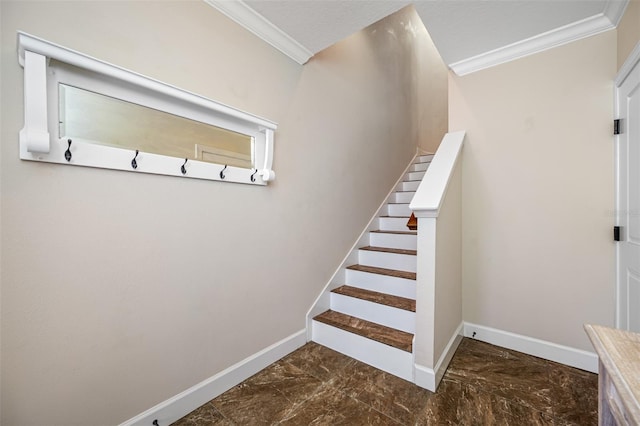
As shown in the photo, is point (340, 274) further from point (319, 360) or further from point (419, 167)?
point (419, 167)

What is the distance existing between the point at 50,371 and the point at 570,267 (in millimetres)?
2859

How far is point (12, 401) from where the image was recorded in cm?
92

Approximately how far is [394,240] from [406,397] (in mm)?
1424

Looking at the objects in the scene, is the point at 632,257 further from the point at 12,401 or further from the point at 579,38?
the point at 12,401

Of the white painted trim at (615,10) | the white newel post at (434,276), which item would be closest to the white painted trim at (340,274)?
the white newel post at (434,276)

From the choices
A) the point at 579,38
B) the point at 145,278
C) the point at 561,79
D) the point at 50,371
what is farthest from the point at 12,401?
the point at 579,38

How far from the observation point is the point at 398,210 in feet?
10.3

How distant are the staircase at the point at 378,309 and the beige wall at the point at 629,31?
1.74 meters

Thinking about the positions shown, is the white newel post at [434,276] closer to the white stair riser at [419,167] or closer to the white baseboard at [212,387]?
the white baseboard at [212,387]

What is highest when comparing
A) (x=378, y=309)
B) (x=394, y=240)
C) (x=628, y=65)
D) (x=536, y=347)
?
(x=628, y=65)

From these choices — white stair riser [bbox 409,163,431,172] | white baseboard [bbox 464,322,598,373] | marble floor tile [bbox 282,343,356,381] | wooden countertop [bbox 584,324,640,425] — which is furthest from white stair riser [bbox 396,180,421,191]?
wooden countertop [bbox 584,324,640,425]

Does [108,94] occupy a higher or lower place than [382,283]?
higher

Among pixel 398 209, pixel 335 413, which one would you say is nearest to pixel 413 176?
pixel 398 209

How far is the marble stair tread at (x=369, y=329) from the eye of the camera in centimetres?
174
